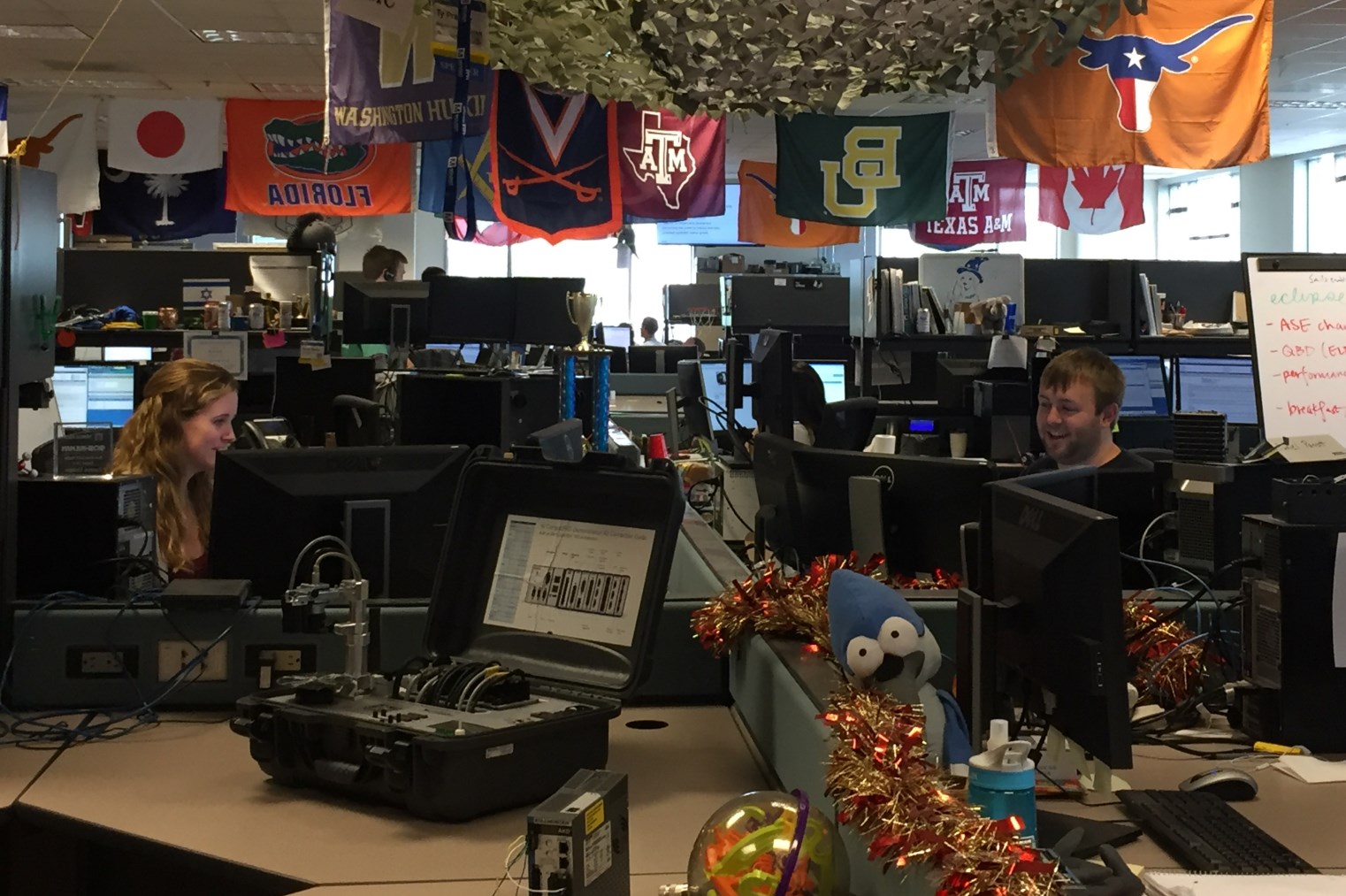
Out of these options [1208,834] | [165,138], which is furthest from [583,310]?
[165,138]

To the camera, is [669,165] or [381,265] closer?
[381,265]

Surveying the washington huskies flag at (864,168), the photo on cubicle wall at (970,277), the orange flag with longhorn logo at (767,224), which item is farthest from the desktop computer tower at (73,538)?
the orange flag with longhorn logo at (767,224)

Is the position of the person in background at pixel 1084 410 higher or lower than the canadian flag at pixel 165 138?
lower

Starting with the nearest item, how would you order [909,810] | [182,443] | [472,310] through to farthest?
[909,810] < [182,443] < [472,310]

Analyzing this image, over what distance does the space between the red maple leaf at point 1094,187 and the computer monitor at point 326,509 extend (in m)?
9.83

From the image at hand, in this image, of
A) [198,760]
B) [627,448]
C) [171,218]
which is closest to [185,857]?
[198,760]

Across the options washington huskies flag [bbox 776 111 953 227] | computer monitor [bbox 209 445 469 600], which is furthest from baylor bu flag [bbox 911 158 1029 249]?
computer monitor [bbox 209 445 469 600]

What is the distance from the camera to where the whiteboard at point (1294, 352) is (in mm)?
2904

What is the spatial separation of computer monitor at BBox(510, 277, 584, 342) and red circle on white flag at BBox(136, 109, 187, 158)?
16.2 ft

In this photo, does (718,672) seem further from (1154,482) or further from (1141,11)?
(1141,11)

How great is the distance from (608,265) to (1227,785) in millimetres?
15503

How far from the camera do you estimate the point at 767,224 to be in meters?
11.7

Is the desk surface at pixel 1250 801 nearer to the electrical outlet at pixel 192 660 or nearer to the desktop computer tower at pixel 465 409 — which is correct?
the electrical outlet at pixel 192 660

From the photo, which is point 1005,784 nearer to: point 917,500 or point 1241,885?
point 1241,885
